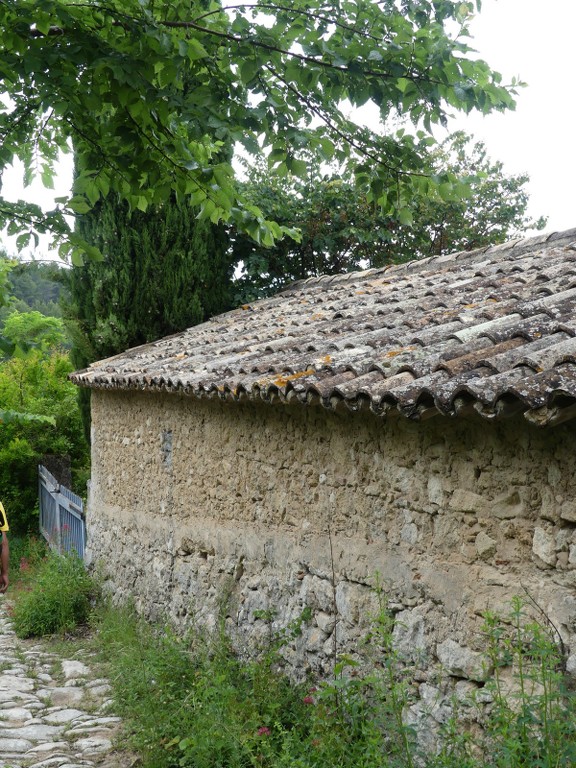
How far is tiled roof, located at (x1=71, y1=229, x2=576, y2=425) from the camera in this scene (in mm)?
3521

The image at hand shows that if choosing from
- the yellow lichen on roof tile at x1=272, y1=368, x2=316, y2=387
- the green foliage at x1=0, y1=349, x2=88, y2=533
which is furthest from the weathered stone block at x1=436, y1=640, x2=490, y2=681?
the green foliage at x1=0, y1=349, x2=88, y2=533

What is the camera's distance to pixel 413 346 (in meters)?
4.81

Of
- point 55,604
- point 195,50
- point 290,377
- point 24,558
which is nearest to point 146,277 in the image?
point 55,604

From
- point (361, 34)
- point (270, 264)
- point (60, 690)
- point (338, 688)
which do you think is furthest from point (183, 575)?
point (270, 264)

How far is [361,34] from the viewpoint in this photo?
4.29 meters

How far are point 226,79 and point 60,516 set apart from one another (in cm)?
1019

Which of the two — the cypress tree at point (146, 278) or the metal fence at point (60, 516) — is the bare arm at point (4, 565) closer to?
the metal fence at point (60, 516)

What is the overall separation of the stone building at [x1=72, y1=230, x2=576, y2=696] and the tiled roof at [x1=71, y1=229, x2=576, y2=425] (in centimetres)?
2

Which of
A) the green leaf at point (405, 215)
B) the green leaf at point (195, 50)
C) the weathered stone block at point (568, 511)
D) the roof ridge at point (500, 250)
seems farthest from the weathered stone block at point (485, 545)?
the roof ridge at point (500, 250)

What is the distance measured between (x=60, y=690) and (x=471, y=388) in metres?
5.22

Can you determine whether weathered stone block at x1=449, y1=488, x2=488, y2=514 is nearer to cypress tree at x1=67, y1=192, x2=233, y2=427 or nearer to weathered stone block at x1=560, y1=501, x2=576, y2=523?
weathered stone block at x1=560, y1=501, x2=576, y2=523

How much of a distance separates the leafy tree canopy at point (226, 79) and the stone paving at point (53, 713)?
336 cm

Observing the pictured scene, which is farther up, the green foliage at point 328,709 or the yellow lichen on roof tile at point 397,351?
the yellow lichen on roof tile at point 397,351

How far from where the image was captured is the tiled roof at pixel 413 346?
11.6 ft
